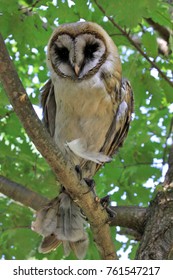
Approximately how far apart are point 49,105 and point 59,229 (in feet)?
3.54

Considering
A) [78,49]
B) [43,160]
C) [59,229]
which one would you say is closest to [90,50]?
[78,49]

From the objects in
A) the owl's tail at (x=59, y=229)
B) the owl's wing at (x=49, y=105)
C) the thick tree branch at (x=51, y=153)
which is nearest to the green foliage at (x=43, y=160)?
the owl's wing at (x=49, y=105)

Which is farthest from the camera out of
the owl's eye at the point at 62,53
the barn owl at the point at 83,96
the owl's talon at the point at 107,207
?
the owl's eye at the point at 62,53

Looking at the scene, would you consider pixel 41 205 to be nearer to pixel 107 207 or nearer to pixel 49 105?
pixel 107 207

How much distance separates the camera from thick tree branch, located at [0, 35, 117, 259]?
263cm

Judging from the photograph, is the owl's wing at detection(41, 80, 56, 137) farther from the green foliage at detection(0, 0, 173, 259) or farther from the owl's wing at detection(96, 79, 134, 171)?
the owl's wing at detection(96, 79, 134, 171)

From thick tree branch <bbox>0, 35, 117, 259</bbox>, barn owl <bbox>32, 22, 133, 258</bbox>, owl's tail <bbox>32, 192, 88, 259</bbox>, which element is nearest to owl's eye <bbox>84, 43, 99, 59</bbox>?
barn owl <bbox>32, 22, 133, 258</bbox>

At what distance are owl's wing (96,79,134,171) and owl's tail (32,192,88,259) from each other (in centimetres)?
72

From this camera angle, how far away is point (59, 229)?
11.9 feet

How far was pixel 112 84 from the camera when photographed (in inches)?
158

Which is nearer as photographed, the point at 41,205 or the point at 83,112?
the point at 41,205

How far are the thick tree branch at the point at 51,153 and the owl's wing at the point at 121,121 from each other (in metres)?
1.02

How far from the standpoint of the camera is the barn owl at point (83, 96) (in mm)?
3941

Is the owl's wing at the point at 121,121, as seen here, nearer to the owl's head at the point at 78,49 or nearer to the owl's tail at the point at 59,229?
the owl's head at the point at 78,49
